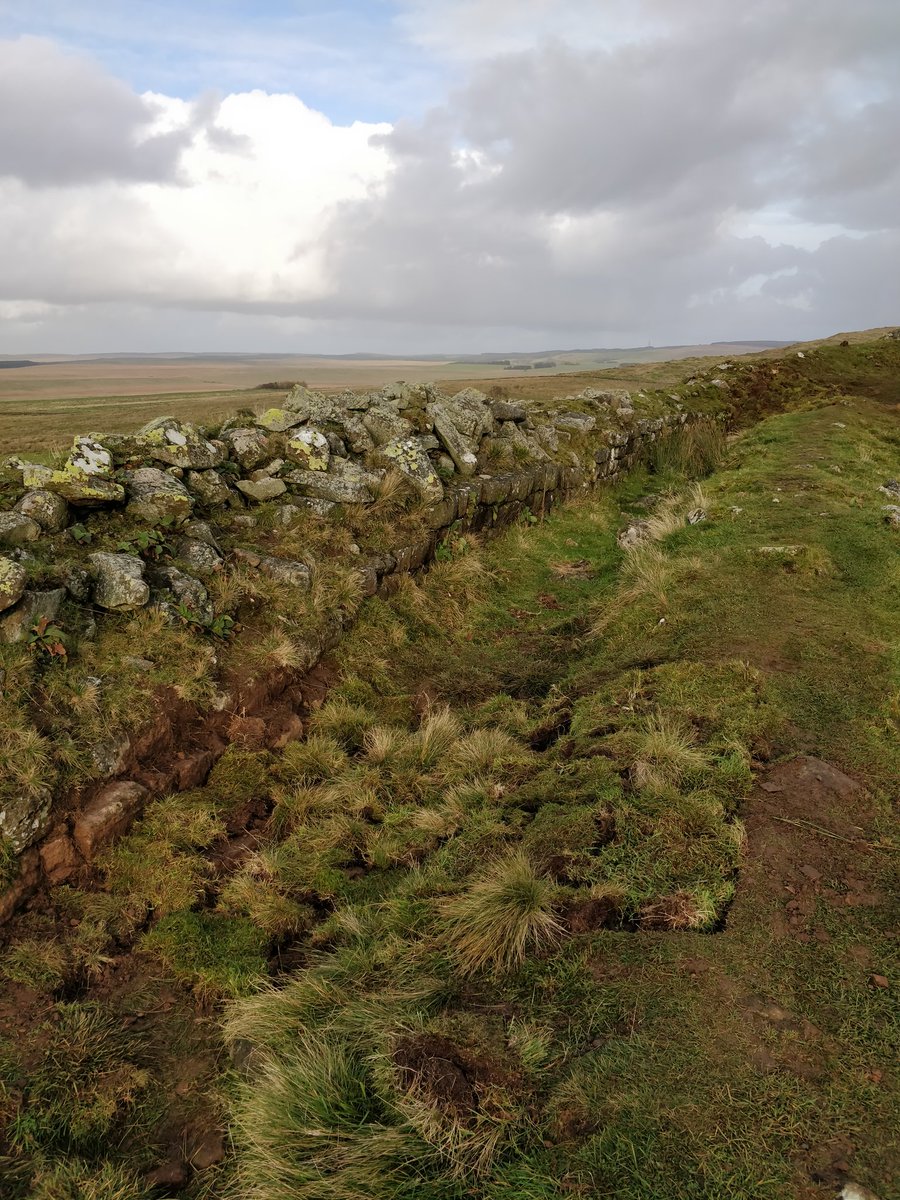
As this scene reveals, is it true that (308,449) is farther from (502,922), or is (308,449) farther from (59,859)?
(502,922)

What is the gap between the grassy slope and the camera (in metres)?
3.15

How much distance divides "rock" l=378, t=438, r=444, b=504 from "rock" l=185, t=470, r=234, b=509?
10.0ft

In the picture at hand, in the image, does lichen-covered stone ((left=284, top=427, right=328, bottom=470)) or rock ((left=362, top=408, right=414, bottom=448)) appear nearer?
lichen-covered stone ((left=284, top=427, right=328, bottom=470))

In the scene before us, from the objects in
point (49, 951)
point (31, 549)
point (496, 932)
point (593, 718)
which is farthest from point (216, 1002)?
point (31, 549)

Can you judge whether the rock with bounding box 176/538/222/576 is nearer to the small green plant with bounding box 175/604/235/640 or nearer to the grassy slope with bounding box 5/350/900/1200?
the small green plant with bounding box 175/604/235/640

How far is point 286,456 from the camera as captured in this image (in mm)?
10969

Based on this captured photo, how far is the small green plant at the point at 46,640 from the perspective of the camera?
20.7 ft

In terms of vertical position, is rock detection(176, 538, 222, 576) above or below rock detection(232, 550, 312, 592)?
above

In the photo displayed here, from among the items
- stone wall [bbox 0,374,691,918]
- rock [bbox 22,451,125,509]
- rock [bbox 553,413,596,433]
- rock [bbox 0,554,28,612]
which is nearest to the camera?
stone wall [bbox 0,374,691,918]

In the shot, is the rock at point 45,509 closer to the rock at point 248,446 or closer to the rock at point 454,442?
the rock at point 248,446

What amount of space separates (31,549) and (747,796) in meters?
7.57

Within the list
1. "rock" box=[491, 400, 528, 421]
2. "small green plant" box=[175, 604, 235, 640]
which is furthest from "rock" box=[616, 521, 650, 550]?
"small green plant" box=[175, 604, 235, 640]

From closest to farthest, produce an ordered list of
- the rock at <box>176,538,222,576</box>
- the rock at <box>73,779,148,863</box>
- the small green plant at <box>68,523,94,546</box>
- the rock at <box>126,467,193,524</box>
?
1. the rock at <box>73,779,148,863</box>
2. the small green plant at <box>68,523,94,546</box>
3. the rock at <box>176,538,222,576</box>
4. the rock at <box>126,467,193,524</box>

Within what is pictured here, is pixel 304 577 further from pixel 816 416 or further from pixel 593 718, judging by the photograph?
pixel 816 416
